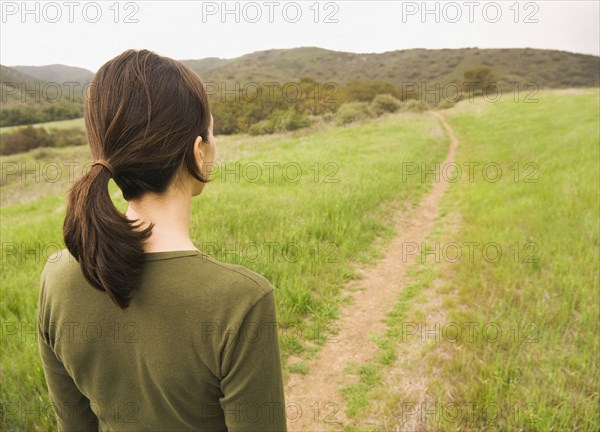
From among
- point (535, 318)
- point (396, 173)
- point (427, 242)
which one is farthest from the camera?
point (396, 173)

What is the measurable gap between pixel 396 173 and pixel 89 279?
10370mm

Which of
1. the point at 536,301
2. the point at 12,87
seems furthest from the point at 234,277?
the point at 12,87

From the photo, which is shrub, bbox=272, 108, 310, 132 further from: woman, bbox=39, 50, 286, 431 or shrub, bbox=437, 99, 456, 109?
woman, bbox=39, 50, 286, 431

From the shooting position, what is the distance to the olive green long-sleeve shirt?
109 cm

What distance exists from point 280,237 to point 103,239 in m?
4.97

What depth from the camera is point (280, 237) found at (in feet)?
19.8

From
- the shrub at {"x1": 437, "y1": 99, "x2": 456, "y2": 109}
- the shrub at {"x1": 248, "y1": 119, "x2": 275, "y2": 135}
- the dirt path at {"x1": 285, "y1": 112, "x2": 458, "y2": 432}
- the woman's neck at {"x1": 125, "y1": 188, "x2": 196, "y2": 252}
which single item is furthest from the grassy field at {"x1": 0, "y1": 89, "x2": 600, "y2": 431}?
the shrub at {"x1": 437, "y1": 99, "x2": 456, "y2": 109}

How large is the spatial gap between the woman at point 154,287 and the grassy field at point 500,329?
2341 millimetres

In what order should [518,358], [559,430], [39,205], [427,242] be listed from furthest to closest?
[39,205] → [427,242] → [518,358] → [559,430]

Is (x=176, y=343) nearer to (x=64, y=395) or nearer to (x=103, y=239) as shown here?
(x=103, y=239)

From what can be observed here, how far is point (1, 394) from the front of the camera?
3.00 meters

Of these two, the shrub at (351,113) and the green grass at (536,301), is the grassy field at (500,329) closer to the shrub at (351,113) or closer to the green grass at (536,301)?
the green grass at (536,301)

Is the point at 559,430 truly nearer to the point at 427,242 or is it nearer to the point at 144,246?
the point at 144,246

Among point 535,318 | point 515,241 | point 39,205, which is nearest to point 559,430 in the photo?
point 535,318
